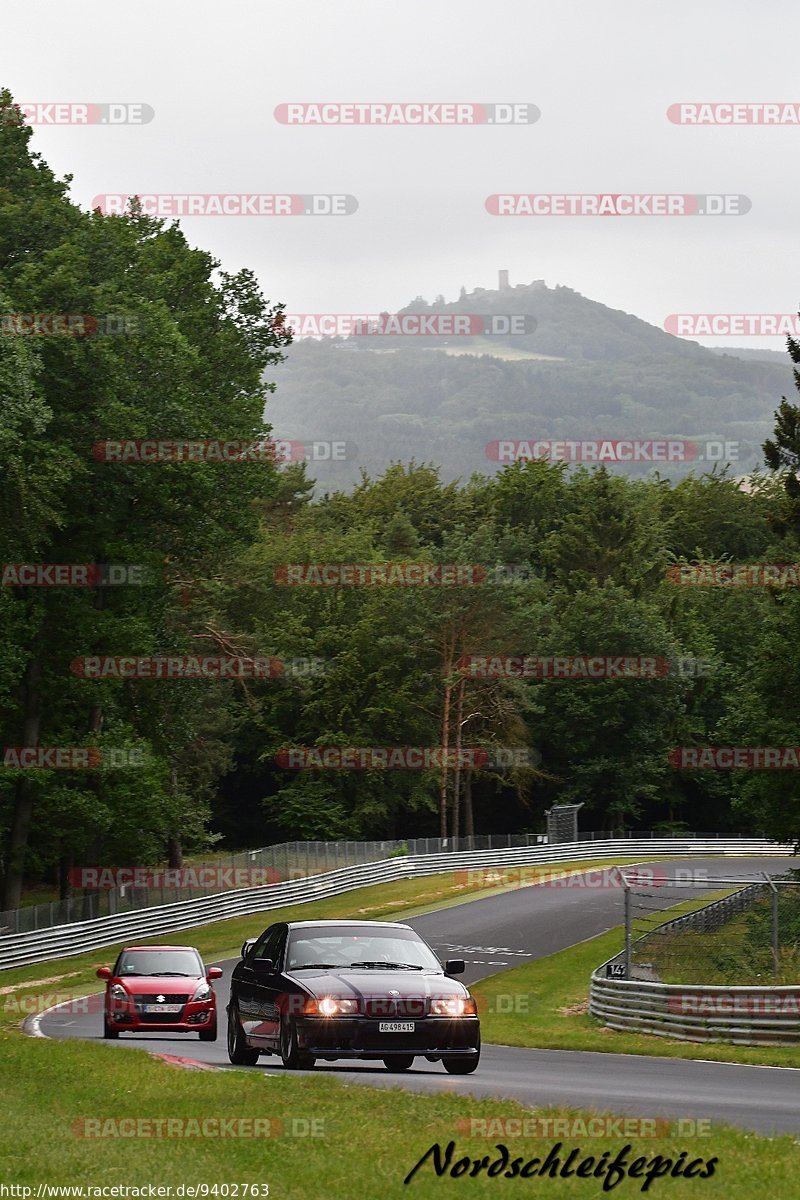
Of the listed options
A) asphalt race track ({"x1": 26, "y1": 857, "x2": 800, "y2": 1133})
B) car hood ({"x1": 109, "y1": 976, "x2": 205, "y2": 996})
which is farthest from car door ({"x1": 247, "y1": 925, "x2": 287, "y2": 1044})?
car hood ({"x1": 109, "y1": 976, "x2": 205, "y2": 996})

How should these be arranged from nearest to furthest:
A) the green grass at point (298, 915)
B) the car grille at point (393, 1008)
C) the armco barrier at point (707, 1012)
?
1. the car grille at point (393, 1008)
2. the armco barrier at point (707, 1012)
3. the green grass at point (298, 915)

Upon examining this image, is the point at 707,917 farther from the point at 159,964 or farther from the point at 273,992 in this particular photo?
the point at 273,992

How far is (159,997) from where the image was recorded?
23766 millimetres

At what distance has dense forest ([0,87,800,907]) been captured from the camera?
41719 mm

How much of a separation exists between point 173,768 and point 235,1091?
52.0 metres

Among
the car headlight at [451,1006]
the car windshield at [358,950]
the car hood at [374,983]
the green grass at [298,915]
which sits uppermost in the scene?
the car windshield at [358,950]

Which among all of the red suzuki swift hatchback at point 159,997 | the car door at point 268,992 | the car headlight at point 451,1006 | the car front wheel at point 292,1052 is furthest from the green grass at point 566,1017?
the car front wheel at point 292,1052

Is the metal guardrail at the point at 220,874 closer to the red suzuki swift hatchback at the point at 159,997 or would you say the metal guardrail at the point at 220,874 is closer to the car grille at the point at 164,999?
the red suzuki swift hatchback at the point at 159,997

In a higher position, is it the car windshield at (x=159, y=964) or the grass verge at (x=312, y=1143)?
the grass verge at (x=312, y=1143)

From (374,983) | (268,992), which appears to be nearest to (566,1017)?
(268,992)

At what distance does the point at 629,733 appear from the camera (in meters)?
90.8

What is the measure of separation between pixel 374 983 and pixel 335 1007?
0.46 metres

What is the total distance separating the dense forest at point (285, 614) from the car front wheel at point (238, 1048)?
19.3m

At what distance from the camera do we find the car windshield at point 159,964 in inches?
957
